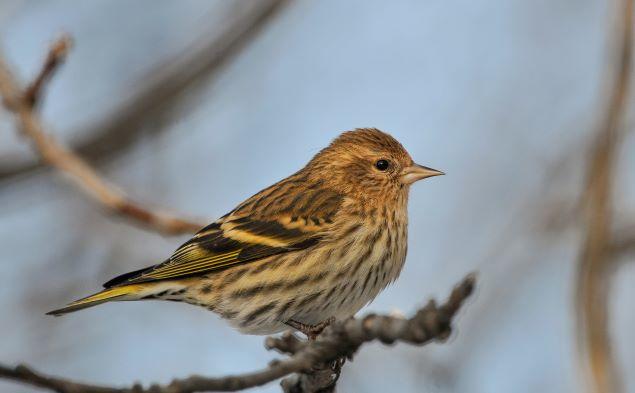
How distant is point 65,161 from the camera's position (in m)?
6.03

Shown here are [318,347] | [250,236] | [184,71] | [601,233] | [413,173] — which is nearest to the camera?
[318,347]

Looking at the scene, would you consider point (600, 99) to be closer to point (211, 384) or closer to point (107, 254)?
point (211, 384)

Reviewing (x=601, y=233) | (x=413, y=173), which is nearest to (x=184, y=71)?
(x=413, y=173)

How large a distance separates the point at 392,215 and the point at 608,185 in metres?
2.32

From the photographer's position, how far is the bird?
229 inches

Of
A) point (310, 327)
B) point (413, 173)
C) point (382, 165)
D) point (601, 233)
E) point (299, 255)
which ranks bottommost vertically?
point (601, 233)

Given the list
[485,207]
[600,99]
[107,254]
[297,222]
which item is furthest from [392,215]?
[107,254]

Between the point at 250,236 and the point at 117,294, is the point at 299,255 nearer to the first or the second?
the point at 250,236

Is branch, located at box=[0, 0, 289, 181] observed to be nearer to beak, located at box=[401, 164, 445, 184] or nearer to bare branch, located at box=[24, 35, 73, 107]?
bare branch, located at box=[24, 35, 73, 107]

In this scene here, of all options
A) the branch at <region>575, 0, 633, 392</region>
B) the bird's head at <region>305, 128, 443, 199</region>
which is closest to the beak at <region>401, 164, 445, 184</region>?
the bird's head at <region>305, 128, 443, 199</region>

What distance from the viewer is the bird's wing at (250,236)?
6094mm

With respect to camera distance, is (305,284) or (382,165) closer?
(305,284)

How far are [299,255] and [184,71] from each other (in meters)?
1.96

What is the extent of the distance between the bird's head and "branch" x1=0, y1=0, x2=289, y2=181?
3.57ft
